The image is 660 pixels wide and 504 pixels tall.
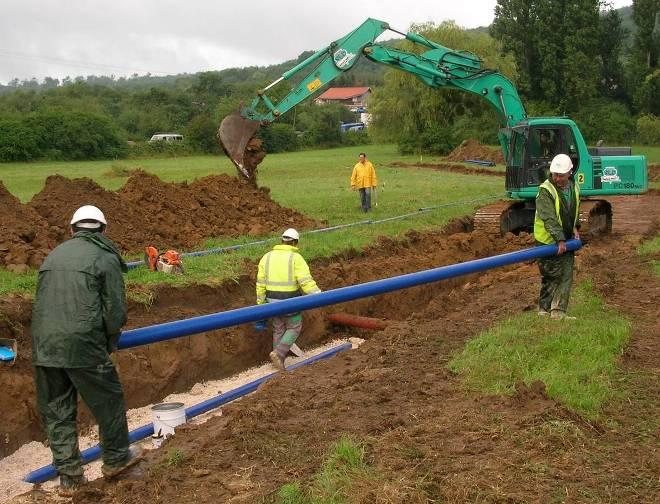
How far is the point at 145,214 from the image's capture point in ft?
51.1

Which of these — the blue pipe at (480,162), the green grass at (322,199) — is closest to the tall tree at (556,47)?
the green grass at (322,199)

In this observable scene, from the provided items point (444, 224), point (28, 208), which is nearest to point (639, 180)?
point (444, 224)

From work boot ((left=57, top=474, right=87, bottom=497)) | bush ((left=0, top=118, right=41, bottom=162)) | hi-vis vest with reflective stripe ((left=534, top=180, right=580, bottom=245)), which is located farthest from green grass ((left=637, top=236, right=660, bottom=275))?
bush ((left=0, top=118, right=41, bottom=162))

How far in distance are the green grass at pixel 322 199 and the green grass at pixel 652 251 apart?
477 cm

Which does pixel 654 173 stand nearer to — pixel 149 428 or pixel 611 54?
pixel 149 428

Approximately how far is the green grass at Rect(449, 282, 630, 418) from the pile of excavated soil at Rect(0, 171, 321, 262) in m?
7.39

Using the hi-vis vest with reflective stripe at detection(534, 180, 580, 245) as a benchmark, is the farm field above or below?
below

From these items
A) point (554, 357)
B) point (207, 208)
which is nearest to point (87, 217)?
point (554, 357)

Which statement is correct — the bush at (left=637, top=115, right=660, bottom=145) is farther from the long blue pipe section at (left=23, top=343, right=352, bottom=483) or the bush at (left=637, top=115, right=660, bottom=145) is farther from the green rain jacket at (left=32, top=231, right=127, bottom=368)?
the green rain jacket at (left=32, top=231, right=127, bottom=368)

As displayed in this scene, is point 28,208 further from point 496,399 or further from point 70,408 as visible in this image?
point 496,399

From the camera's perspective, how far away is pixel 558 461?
5062 mm

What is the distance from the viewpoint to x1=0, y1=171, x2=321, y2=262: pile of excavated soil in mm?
12891

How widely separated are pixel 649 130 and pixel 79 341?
53.8 metres

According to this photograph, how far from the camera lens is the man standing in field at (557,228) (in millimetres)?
9016
